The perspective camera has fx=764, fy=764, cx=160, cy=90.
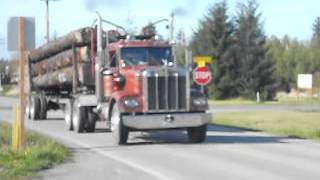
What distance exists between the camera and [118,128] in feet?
65.8

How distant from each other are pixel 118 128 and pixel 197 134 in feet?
7.88

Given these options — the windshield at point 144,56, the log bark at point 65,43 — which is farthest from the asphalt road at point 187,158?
the log bark at point 65,43

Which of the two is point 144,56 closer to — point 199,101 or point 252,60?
point 199,101

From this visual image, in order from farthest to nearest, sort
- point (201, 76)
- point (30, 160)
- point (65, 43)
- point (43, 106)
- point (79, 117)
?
point (43, 106)
point (201, 76)
point (65, 43)
point (79, 117)
point (30, 160)

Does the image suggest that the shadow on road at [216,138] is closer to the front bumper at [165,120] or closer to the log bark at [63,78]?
the front bumper at [165,120]

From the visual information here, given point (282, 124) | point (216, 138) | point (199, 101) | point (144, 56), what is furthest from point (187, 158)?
point (282, 124)

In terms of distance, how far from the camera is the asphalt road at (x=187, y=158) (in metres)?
13.8

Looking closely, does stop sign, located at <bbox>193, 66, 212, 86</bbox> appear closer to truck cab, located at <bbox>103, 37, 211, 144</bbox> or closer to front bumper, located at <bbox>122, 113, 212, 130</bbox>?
truck cab, located at <bbox>103, 37, 211, 144</bbox>

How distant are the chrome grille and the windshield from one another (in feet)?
4.20

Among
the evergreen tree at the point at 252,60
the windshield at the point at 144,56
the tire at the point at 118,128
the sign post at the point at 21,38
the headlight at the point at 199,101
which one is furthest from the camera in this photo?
the evergreen tree at the point at 252,60

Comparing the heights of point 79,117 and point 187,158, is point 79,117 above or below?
above

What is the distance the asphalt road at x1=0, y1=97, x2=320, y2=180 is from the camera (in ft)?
45.1

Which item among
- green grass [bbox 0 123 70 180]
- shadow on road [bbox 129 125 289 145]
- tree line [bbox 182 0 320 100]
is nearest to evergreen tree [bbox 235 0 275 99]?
tree line [bbox 182 0 320 100]

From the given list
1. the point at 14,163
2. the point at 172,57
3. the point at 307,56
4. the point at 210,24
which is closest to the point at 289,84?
the point at 307,56
